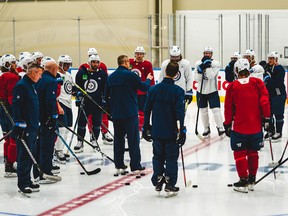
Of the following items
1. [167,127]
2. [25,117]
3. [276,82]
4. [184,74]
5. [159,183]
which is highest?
[184,74]

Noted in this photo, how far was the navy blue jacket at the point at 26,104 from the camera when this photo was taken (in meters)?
6.82

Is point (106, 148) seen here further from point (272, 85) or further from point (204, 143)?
point (272, 85)

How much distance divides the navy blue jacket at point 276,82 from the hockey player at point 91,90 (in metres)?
2.54

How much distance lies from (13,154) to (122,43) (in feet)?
39.0

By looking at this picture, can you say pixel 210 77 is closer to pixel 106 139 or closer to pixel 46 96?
pixel 106 139

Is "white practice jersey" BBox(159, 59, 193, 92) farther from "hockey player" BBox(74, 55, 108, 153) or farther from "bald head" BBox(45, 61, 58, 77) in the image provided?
"bald head" BBox(45, 61, 58, 77)

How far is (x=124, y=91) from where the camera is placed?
7.77 m

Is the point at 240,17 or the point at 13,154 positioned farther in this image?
the point at 240,17

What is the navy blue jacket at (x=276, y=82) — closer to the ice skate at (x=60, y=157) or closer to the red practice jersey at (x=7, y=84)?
the ice skate at (x=60, y=157)

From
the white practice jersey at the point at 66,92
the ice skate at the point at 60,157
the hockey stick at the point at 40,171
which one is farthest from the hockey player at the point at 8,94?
the white practice jersey at the point at 66,92

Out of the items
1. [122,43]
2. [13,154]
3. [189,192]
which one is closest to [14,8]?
[122,43]

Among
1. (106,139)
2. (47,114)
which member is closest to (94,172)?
(47,114)

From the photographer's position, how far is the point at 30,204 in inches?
263

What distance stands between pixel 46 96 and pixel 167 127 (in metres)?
1.43
